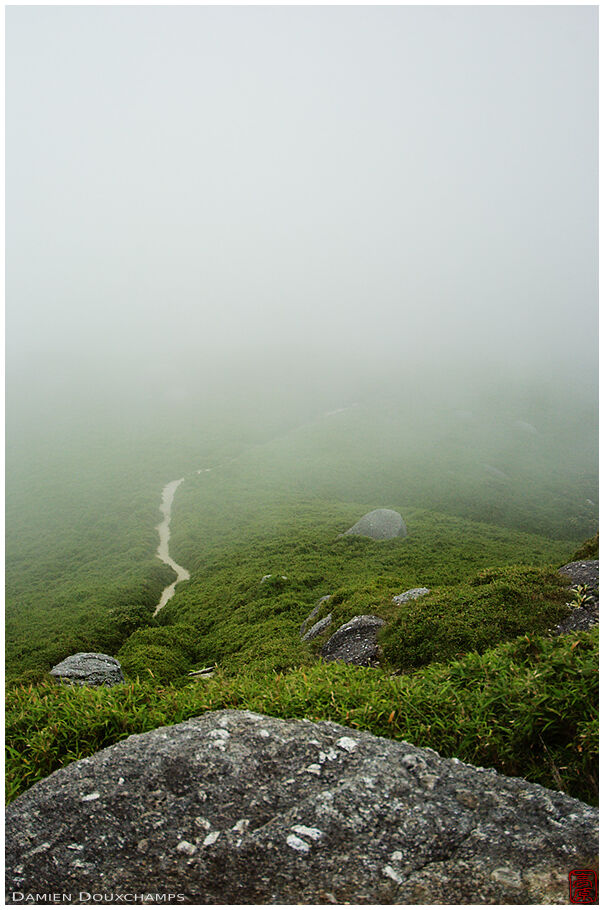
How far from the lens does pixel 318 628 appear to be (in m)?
18.7

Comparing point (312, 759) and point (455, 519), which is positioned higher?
point (312, 759)

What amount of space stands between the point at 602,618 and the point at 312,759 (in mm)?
4746

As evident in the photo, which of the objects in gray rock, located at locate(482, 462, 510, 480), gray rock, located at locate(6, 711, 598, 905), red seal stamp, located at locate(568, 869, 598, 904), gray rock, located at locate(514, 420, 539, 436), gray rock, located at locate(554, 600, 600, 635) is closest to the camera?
red seal stamp, located at locate(568, 869, 598, 904)

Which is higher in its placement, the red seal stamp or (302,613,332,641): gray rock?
the red seal stamp

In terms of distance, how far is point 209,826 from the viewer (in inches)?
193

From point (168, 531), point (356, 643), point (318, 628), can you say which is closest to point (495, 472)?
point (168, 531)

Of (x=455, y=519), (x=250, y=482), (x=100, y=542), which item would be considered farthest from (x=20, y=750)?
(x=250, y=482)

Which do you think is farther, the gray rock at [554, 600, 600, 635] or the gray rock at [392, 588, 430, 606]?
the gray rock at [392, 588, 430, 606]

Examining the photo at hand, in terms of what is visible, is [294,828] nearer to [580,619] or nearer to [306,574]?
[580,619]

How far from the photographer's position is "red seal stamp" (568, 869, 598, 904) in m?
4.16

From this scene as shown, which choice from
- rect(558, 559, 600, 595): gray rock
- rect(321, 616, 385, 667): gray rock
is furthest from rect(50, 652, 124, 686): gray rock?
rect(558, 559, 600, 595): gray rock

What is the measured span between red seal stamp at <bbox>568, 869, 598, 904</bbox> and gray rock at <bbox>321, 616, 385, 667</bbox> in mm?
8144

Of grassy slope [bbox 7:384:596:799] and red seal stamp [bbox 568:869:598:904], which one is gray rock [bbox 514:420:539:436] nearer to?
grassy slope [bbox 7:384:596:799]

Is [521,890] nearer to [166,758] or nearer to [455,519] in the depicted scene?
[166,758]
